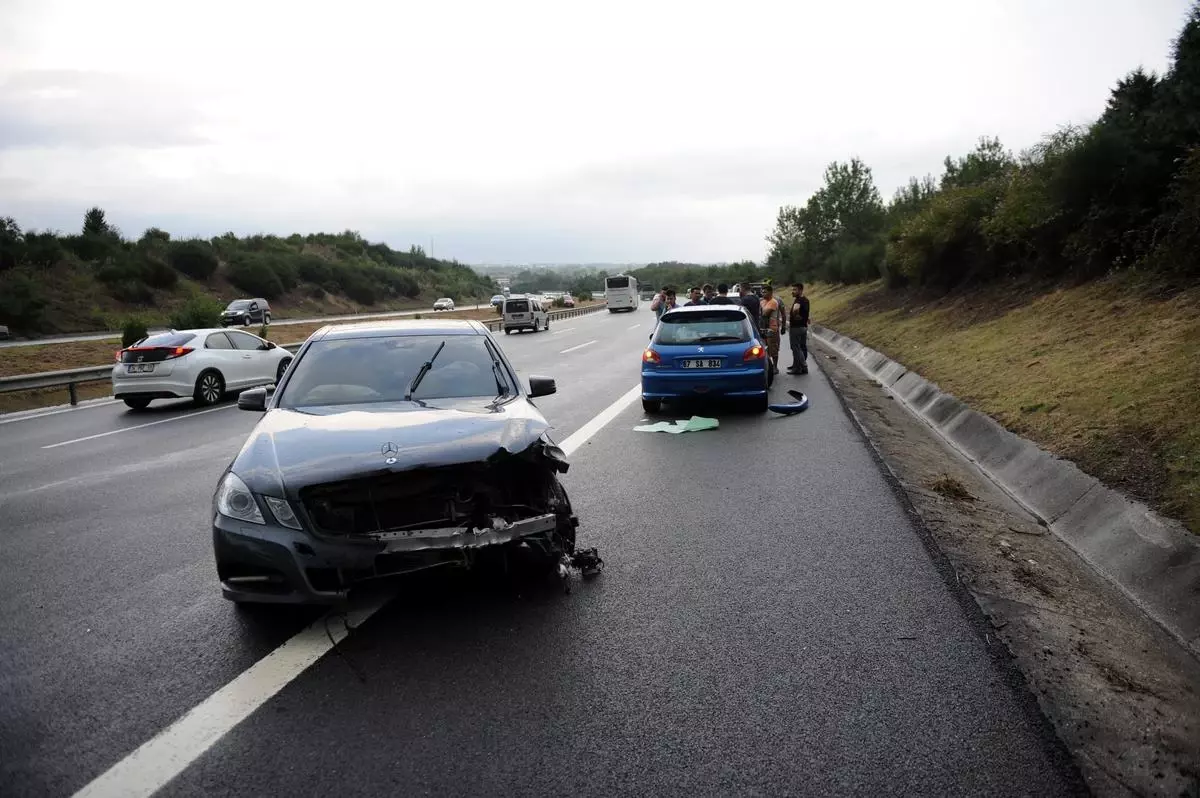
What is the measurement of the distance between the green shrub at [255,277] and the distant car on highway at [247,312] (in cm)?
2263

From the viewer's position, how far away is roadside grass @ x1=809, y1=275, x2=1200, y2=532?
6812mm

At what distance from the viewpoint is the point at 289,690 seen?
3830 mm

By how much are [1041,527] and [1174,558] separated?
167 centimetres

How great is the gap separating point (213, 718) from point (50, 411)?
53.9ft

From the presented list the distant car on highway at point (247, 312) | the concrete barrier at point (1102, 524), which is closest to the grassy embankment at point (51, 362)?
the distant car on highway at point (247, 312)

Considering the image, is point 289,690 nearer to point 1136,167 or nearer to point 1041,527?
point 1041,527

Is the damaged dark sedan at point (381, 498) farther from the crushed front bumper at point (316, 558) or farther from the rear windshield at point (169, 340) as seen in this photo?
the rear windshield at point (169, 340)

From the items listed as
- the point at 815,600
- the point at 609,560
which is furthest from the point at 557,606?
the point at 815,600

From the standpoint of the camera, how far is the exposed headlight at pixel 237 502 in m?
4.44

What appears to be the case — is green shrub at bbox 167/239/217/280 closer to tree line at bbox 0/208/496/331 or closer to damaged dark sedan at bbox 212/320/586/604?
tree line at bbox 0/208/496/331

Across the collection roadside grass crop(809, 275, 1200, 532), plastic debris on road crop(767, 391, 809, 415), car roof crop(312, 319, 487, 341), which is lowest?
plastic debris on road crop(767, 391, 809, 415)

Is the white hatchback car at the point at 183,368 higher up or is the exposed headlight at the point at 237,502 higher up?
the exposed headlight at the point at 237,502

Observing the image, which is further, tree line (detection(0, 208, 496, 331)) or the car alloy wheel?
tree line (detection(0, 208, 496, 331))

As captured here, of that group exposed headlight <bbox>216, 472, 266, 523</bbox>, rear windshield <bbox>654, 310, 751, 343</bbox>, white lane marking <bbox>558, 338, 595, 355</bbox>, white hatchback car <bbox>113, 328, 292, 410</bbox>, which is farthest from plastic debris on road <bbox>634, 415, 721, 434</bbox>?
white lane marking <bbox>558, 338, 595, 355</bbox>
